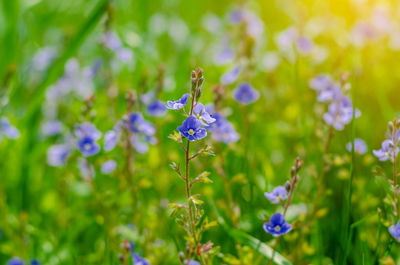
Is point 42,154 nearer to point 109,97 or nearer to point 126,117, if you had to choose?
point 109,97

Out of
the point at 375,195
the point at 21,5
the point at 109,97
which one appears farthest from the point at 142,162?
the point at 21,5

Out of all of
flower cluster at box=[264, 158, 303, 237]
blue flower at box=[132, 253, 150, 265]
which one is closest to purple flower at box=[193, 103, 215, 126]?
flower cluster at box=[264, 158, 303, 237]

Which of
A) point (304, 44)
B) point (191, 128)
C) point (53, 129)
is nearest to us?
point (191, 128)

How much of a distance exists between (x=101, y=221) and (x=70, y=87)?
6.44 ft

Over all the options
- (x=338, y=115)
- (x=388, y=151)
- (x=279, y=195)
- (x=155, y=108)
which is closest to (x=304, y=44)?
(x=338, y=115)

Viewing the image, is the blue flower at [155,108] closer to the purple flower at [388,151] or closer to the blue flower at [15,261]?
the blue flower at [15,261]

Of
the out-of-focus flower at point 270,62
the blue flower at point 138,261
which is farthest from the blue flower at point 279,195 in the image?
the out-of-focus flower at point 270,62

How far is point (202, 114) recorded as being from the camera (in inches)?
74.0

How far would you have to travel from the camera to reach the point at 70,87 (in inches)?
178

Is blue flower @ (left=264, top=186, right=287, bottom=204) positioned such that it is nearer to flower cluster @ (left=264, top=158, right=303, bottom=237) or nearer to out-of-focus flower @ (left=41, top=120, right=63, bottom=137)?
flower cluster @ (left=264, top=158, right=303, bottom=237)

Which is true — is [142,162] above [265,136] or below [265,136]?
below

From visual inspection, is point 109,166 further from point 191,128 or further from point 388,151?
point 388,151

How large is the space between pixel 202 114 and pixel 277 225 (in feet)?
2.05

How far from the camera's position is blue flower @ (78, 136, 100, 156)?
2701 millimetres
